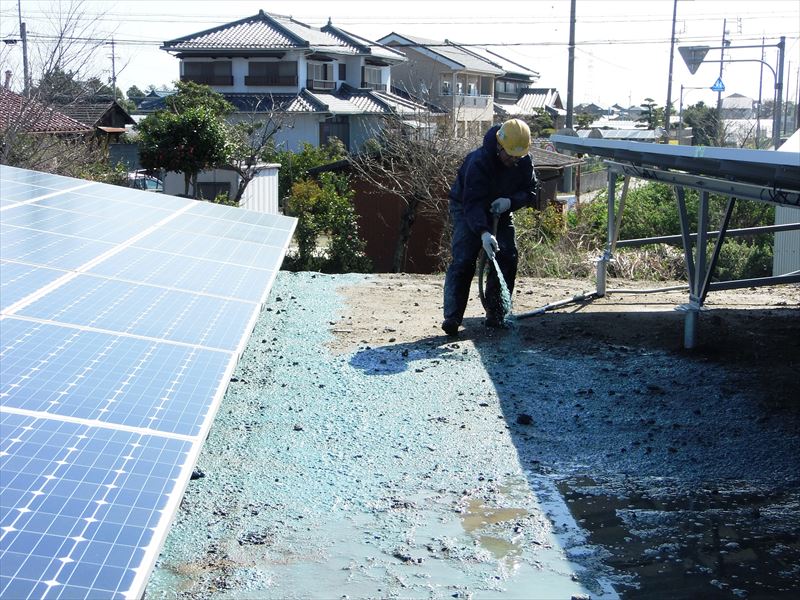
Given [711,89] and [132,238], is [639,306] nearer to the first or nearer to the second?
[132,238]

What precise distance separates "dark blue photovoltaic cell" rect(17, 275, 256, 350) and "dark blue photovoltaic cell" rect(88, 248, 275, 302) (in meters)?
0.27

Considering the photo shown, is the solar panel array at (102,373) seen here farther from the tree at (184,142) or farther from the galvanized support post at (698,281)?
the tree at (184,142)

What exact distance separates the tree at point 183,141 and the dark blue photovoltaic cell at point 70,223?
51.8 ft

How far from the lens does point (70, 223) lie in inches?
334

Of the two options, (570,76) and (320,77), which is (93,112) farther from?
(570,76)

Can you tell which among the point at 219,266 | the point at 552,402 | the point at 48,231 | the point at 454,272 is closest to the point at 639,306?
the point at 454,272

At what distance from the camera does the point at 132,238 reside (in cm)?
856

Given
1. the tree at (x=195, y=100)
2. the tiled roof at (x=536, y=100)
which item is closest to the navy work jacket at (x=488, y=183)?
the tree at (x=195, y=100)

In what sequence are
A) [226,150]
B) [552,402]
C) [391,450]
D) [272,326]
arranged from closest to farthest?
[391,450], [552,402], [272,326], [226,150]

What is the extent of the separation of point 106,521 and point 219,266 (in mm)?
5187

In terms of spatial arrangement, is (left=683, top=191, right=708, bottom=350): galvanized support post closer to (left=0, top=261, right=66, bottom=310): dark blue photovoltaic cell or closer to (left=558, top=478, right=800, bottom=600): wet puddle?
(left=558, top=478, right=800, bottom=600): wet puddle

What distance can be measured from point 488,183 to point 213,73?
45830 millimetres

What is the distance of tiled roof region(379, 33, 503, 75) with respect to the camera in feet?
207

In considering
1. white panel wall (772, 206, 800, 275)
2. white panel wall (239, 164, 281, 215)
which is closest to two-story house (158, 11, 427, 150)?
white panel wall (239, 164, 281, 215)
